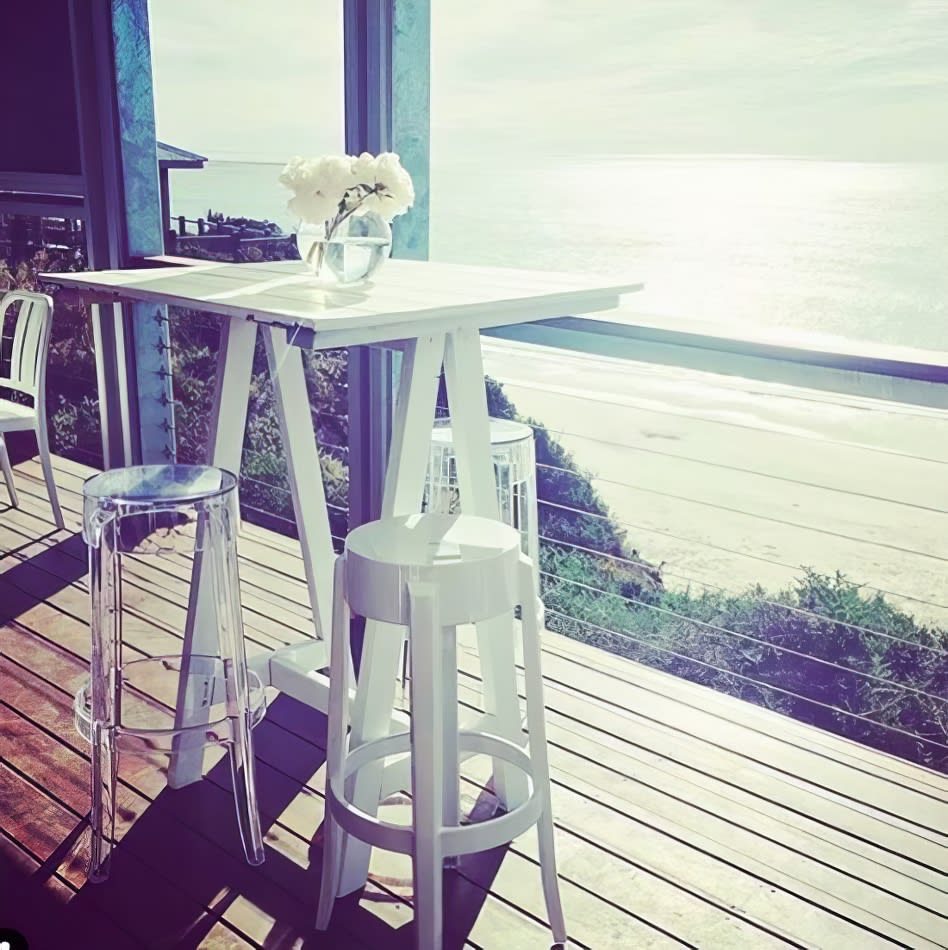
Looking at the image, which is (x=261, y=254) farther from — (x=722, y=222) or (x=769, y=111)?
(x=722, y=222)

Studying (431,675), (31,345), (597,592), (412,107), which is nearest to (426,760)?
(431,675)

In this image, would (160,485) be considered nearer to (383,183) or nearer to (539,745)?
(383,183)

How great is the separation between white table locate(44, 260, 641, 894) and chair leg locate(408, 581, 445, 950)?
0.31 m

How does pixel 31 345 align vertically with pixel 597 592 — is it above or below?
above

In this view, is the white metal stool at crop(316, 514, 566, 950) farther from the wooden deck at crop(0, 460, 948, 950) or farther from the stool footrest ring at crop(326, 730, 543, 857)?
the wooden deck at crop(0, 460, 948, 950)

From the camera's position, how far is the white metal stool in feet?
4.70

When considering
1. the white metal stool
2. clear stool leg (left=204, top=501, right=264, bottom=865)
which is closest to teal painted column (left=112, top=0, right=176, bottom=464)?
clear stool leg (left=204, top=501, right=264, bottom=865)

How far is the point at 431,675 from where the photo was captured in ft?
4.67

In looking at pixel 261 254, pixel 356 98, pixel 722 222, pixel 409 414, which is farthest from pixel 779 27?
pixel 409 414

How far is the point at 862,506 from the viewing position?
9.20 meters

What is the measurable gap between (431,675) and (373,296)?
688 millimetres

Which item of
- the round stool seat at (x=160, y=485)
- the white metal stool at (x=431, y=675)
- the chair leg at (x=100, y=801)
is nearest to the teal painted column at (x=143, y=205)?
the round stool seat at (x=160, y=485)

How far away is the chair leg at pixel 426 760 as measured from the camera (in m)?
1.42

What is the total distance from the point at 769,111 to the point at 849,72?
701 mm
